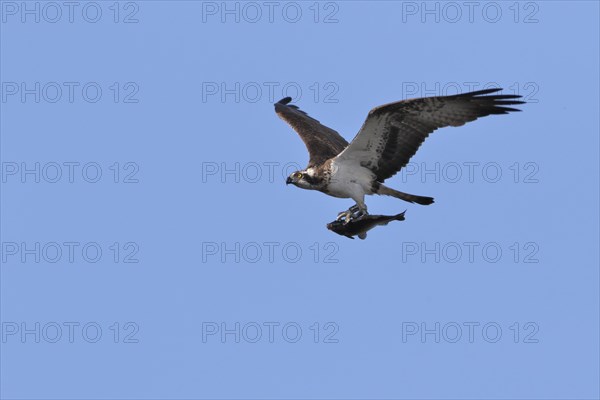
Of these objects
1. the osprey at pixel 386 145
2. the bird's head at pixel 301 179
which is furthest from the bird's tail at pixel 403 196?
the bird's head at pixel 301 179

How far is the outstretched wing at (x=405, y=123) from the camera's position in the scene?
17766 mm

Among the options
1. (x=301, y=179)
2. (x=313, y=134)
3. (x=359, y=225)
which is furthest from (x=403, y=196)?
(x=313, y=134)

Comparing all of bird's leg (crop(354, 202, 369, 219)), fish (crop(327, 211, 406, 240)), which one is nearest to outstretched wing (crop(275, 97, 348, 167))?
bird's leg (crop(354, 202, 369, 219))

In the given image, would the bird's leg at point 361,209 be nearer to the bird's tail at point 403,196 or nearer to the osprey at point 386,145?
the osprey at point 386,145

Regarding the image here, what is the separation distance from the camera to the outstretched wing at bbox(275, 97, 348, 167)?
20.6m

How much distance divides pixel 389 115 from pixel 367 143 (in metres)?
0.71

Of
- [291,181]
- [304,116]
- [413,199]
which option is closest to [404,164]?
[413,199]

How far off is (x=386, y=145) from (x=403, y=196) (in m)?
0.89

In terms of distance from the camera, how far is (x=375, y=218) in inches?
706

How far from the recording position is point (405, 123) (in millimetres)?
18312

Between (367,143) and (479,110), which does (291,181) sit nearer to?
(367,143)

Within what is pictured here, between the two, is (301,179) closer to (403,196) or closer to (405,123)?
(403,196)

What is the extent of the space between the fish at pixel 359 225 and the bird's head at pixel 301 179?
0.89 metres

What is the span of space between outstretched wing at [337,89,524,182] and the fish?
981 millimetres
